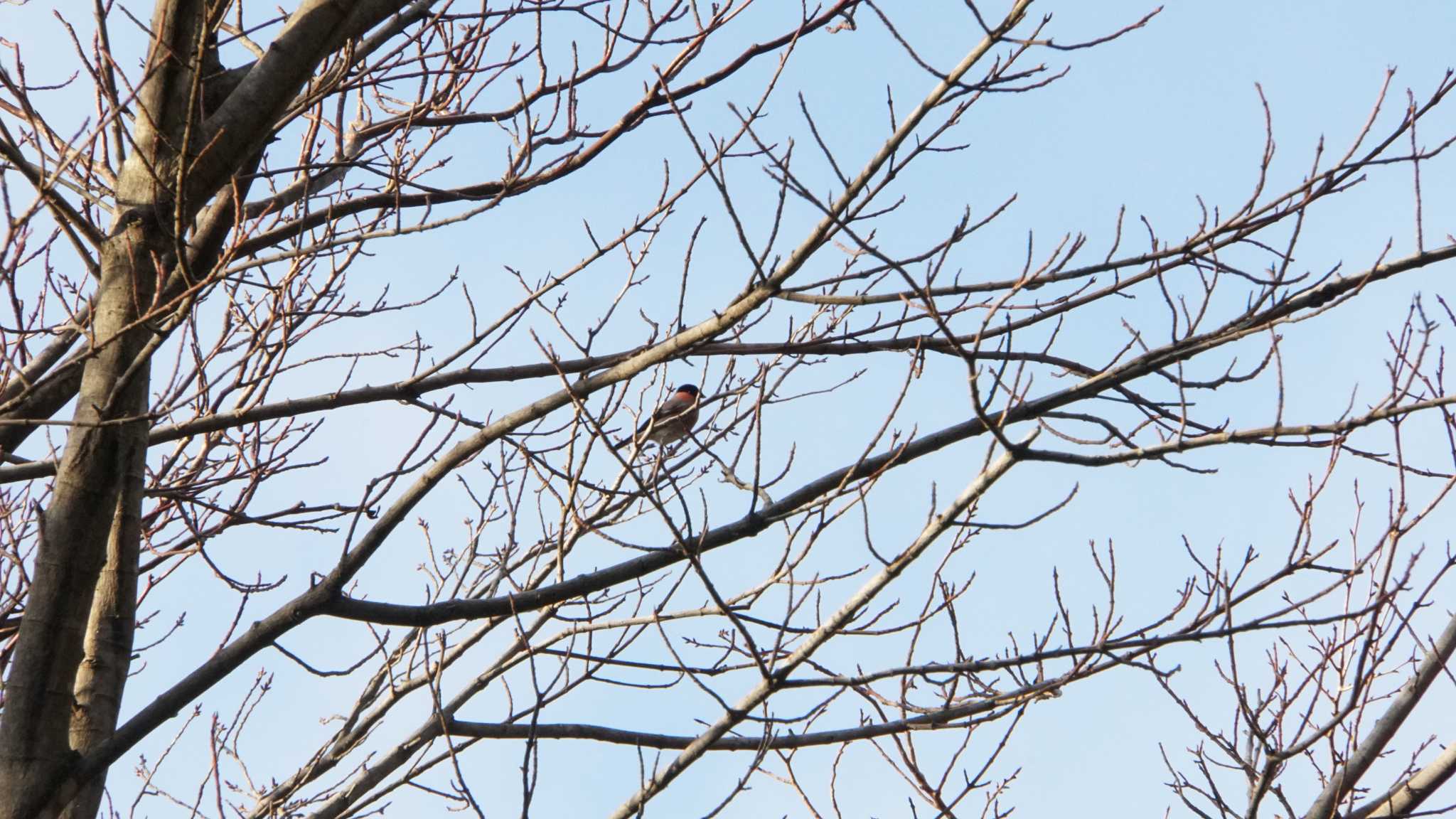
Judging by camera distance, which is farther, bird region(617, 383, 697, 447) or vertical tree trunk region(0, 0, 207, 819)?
bird region(617, 383, 697, 447)

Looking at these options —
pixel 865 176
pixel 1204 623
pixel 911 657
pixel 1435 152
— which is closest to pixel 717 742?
pixel 911 657

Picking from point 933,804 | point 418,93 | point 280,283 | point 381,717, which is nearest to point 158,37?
point 280,283

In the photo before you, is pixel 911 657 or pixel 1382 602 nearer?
pixel 1382 602

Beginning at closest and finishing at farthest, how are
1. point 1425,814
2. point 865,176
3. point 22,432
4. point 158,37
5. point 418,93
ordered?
1. point 865,176
2. point 1425,814
3. point 158,37
4. point 22,432
5. point 418,93

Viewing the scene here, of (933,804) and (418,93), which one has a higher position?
(418,93)

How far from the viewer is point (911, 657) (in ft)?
10.7

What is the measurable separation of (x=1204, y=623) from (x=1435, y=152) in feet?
3.75

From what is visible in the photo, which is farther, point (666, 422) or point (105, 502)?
point (666, 422)

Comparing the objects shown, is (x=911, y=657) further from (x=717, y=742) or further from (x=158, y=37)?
(x=158, y=37)

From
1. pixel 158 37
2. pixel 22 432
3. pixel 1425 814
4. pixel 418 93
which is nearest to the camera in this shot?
pixel 1425 814

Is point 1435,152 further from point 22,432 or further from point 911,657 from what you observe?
point 22,432

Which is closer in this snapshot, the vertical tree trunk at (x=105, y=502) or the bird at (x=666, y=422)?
the vertical tree trunk at (x=105, y=502)

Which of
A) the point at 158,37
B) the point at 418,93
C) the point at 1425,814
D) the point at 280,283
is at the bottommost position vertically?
the point at 1425,814

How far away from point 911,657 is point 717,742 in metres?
0.55
